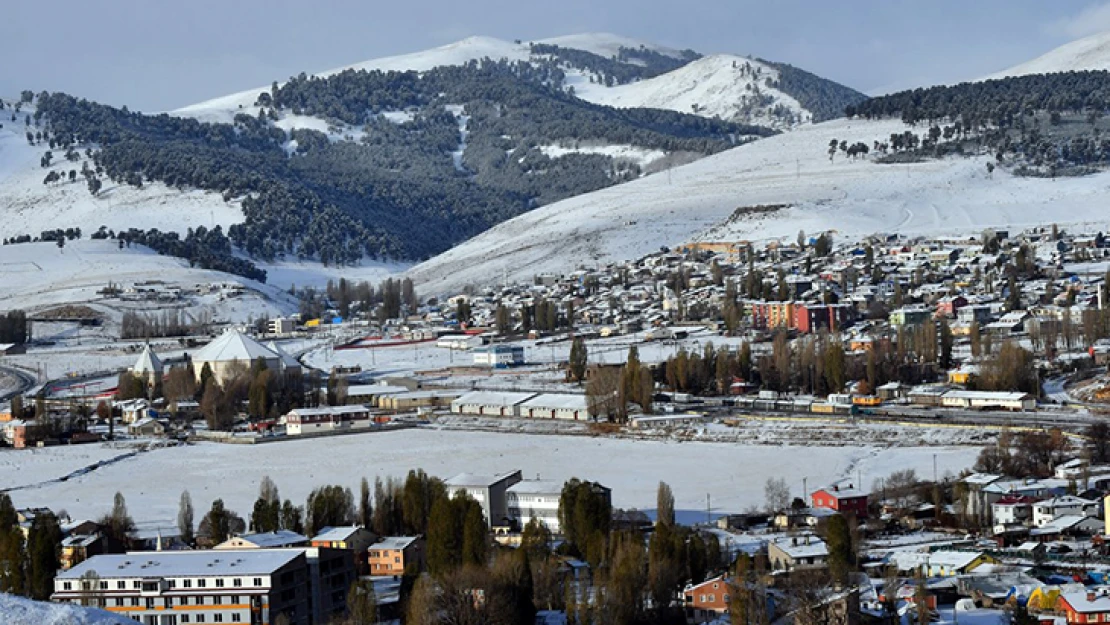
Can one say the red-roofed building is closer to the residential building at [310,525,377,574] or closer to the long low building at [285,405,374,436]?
the residential building at [310,525,377,574]

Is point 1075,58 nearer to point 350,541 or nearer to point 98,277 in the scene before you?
point 98,277

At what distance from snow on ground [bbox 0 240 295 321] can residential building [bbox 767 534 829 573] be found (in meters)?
62.9

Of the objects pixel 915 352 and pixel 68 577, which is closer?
pixel 68 577

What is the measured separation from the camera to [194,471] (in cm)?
3653

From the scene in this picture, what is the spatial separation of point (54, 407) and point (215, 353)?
798cm

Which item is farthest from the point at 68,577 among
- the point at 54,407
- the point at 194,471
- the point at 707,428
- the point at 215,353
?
the point at 215,353

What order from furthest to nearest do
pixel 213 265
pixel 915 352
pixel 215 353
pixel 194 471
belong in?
pixel 213 265 < pixel 215 353 < pixel 915 352 < pixel 194 471

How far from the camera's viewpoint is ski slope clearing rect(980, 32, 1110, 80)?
138 m

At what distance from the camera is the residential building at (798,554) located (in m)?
22.8

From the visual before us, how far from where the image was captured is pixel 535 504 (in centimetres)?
2788

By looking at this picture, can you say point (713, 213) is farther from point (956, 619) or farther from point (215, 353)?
point (956, 619)

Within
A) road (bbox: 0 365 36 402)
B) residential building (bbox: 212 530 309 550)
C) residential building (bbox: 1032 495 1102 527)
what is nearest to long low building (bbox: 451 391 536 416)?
road (bbox: 0 365 36 402)

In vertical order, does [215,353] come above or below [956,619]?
above

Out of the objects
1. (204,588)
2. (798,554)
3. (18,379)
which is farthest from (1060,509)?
(18,379)
